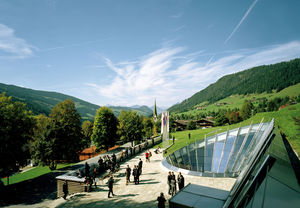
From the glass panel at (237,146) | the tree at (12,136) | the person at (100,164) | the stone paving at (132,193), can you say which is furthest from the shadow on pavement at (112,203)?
the tree at (12,136)

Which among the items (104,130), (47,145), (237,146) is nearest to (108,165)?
(47,145)

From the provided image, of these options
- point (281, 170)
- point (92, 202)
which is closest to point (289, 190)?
point (281, 170)

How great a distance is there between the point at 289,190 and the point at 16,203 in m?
20.0

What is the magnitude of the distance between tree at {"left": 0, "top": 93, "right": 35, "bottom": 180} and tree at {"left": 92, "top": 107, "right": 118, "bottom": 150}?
14762mm

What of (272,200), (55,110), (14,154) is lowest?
(14,154)

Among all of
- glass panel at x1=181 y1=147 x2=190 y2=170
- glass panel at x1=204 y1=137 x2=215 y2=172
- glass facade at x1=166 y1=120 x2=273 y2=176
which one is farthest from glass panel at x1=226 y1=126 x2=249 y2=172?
glass panel at x1=181 y1=147 x2=190 y2=170

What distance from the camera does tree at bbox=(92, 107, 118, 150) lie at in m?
36.6

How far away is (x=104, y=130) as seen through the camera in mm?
36719

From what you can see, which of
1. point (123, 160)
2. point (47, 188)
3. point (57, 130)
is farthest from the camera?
point (57, 130)

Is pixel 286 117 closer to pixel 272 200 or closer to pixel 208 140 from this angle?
pixel 208 140

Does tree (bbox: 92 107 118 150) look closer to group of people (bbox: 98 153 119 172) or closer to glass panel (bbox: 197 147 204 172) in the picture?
group of people (bbox: 98 153 119 172)

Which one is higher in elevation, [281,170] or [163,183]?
[281,170]

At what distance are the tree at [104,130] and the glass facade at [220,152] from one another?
2065cm

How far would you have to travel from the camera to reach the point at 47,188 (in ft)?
57.9
